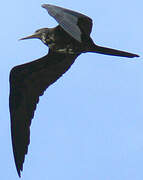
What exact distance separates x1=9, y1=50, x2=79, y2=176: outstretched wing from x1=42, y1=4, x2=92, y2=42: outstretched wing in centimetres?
163

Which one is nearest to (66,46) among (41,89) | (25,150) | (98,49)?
(98,49)

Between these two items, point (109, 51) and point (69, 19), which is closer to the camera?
point (69, 19)

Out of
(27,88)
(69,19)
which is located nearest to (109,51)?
(69,19)

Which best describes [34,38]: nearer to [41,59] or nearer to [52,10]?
[41,59]

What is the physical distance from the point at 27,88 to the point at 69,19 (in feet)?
10.8

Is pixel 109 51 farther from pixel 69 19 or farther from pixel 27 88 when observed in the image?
pixel 27 88

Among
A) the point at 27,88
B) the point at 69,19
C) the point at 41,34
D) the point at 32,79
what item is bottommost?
the point at 27,88

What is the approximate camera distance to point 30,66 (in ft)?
38.3

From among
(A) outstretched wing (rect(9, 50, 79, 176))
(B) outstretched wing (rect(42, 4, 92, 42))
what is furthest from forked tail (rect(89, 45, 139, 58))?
(A) outstretched wing (rect(9, 50, 79, 176))

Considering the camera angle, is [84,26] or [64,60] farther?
[64,60]

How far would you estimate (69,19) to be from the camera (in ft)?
29.1

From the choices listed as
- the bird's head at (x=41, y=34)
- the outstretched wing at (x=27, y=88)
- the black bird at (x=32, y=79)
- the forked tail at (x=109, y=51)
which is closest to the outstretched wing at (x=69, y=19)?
the forked tail at (x=109, y=51)

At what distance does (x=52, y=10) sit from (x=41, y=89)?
2.88 metres

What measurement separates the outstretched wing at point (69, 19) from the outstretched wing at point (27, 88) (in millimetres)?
1626
